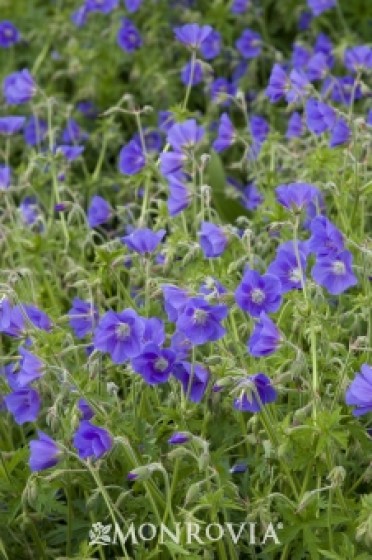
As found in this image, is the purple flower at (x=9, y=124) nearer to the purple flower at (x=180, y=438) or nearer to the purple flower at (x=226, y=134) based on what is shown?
the purple flower at (x=226, y=134)

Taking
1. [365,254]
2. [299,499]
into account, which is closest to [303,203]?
[365,254]

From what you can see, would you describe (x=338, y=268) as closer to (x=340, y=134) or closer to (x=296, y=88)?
(x=340, y=134)

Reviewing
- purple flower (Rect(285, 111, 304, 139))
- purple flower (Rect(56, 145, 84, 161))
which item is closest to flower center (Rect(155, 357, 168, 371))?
purple flower (Rect(56, 145, 84, 161))

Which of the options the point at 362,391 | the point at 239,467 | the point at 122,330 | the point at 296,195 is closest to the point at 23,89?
the point at 296,195

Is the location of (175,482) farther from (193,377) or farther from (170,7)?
(170,7)

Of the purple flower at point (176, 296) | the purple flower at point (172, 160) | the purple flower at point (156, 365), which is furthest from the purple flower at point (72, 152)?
the purple flower at point (156, 365)

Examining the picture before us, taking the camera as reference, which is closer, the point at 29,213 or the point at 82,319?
the point at 82,319
